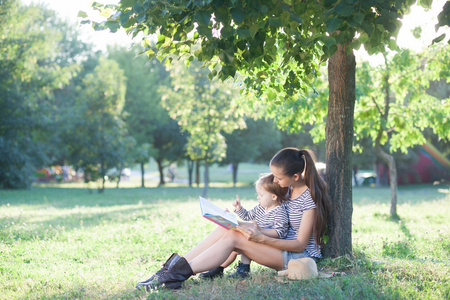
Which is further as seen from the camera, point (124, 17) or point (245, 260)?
point (245, 260)

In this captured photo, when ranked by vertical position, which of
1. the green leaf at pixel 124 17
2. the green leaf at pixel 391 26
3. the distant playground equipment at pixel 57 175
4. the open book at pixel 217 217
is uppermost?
the green leaf at pixel 124 17

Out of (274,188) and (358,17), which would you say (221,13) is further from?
(274,188)

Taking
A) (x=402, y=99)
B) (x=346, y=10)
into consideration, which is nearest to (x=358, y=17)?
(x=346, y=10)

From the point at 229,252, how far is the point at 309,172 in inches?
47.6

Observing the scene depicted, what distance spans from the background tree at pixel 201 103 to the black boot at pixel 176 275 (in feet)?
44.8

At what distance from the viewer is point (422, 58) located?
1055cm

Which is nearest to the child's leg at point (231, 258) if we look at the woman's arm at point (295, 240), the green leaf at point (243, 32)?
the woman's arm at point (295, 240)

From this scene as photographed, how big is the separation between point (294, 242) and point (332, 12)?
2236mm

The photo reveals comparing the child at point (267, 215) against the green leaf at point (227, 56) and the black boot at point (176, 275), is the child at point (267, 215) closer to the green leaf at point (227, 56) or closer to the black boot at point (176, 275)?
the black boot at point (176, 275)

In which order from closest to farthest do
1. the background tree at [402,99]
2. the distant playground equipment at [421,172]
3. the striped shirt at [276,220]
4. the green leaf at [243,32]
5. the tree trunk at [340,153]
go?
the green leaf at [243,32], the striped shirt at [276,220], the tree trunk at [340,153], the background tree at [402,99], the distant playground equipment at [421,172]

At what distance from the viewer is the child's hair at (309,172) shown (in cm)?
452

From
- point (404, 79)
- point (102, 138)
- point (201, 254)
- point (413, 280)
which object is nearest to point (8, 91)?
point (102, 138)

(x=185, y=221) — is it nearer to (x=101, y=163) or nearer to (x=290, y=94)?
(x=290, y=94)

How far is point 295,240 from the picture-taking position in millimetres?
4379
